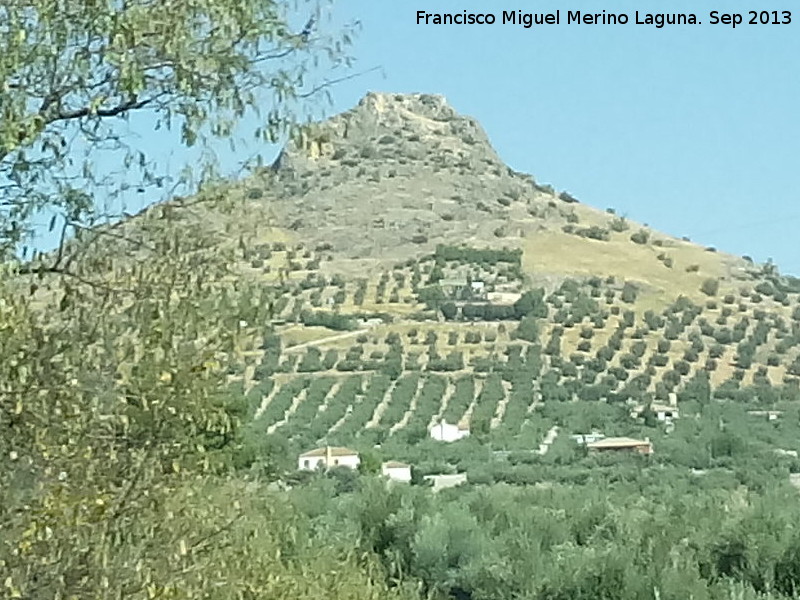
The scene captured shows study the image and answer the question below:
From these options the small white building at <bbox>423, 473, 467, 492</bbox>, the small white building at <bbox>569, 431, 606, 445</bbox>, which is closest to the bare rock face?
the small white building at <bbox>569, 431, 606, 445</bbox>

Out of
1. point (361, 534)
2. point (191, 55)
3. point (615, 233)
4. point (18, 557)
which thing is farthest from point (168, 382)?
point (615, 233)

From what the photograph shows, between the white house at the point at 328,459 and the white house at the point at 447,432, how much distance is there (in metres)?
4.13

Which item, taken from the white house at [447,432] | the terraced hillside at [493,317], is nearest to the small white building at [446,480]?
the terraced hillside at [493,317]

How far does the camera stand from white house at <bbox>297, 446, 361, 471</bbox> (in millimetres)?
28281

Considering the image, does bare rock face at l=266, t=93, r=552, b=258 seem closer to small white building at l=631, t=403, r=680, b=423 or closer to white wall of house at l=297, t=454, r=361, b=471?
small white building at l=631, t=403, r=680, b=423

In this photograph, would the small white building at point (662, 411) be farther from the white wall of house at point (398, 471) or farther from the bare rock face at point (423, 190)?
the bare rock face at point (423, 190)

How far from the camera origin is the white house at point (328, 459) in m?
28.3

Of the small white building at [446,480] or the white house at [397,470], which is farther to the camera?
the white house at [397,470]

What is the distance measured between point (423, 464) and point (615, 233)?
43.3 meters

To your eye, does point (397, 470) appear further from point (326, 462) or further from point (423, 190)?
point (423, 190)

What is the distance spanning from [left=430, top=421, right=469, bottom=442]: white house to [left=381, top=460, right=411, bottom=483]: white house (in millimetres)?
4432

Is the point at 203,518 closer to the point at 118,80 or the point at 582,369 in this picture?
the point at 118,80

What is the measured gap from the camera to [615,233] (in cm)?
7119

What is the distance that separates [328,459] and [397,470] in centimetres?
146
